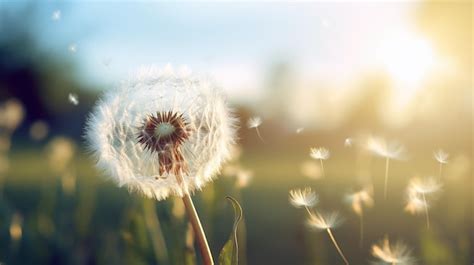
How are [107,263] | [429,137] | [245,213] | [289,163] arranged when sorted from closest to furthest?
[107,263] → [245,213] → [429,137] → [289,163]

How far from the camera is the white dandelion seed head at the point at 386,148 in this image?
1.69m

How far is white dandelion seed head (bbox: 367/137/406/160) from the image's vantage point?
1.69 metres

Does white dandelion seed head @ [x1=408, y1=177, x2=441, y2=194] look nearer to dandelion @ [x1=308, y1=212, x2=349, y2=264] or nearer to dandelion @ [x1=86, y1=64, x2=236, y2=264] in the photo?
dandelion @ [x1=308, y1=212, x2=349, y2=264]

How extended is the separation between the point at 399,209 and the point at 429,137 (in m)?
3.72

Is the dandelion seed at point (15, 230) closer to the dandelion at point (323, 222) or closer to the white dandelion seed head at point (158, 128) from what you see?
the white dandelion seed head at point (158, 128)


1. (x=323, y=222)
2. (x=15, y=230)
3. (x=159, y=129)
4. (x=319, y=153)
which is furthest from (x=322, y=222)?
(x=15, y=230)

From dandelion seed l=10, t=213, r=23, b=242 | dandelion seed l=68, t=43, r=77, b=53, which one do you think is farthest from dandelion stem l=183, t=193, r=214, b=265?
dandelion seed l=10, t=213, r=23, b=242

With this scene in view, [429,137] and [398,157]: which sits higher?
[429,137]

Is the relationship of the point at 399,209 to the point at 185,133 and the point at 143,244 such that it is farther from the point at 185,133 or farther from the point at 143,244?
the point at 185,133

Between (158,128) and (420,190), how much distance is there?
0.83 m

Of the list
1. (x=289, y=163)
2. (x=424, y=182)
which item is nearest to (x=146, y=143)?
(x=424, y=182)

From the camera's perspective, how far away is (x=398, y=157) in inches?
66.4

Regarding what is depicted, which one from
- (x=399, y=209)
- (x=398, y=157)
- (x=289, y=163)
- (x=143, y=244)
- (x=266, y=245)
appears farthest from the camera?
(x=289, y=163)

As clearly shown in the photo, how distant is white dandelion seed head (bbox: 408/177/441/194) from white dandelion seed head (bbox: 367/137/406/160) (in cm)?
9
